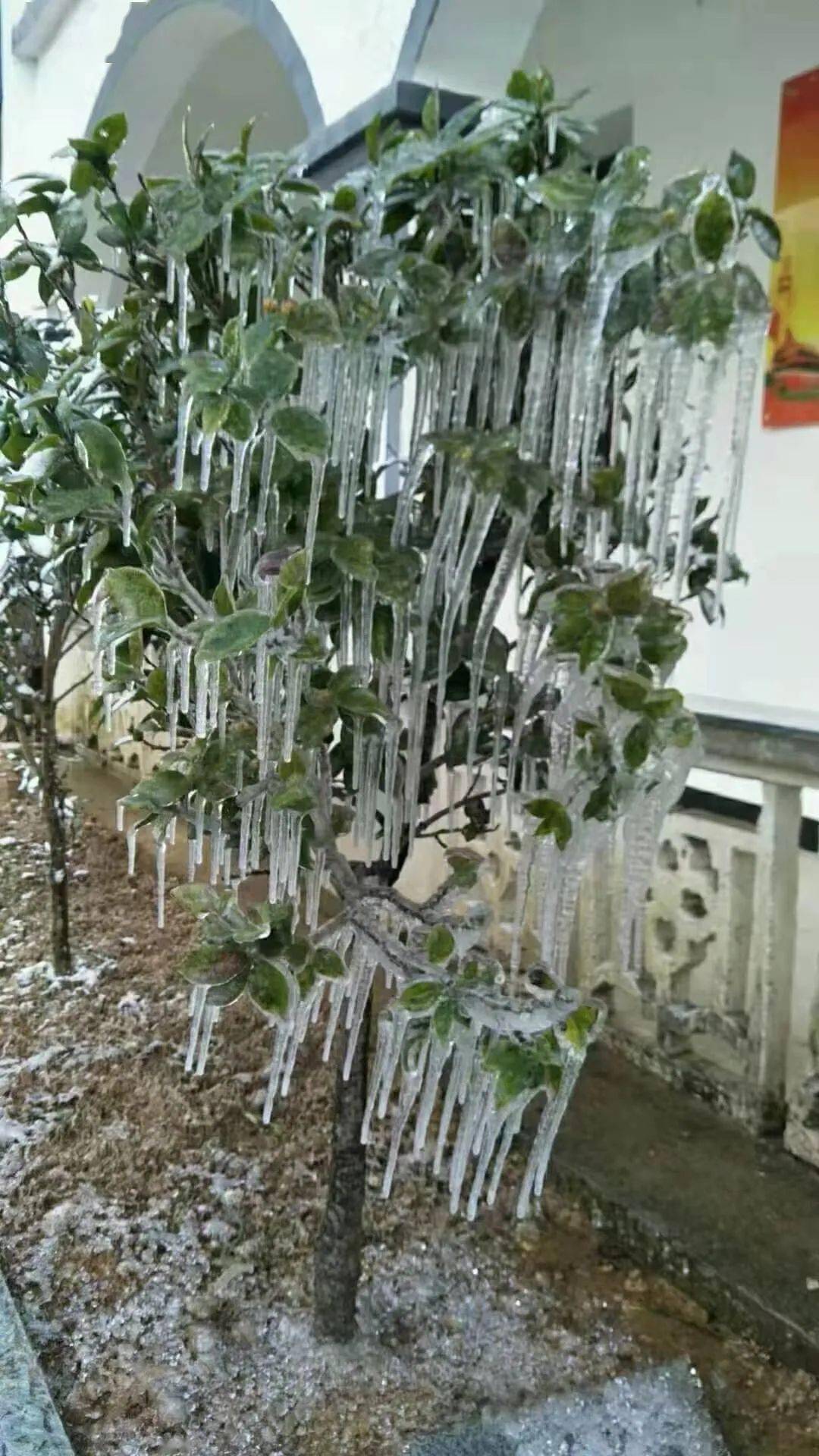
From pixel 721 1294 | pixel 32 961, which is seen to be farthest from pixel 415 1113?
pixel 32 961

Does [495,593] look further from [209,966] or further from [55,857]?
[55,857]

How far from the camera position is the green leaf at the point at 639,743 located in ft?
4.23

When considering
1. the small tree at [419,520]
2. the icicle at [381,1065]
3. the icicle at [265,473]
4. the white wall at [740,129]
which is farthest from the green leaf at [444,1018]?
the white wall at [740,129]

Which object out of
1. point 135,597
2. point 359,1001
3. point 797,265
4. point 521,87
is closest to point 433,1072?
point 359,1001

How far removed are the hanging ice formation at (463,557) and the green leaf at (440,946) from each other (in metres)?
0.03

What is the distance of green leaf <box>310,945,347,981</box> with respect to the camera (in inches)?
57.9

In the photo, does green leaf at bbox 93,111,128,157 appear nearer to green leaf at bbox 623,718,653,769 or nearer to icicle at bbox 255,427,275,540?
icicle at bbox 255,427,275,540

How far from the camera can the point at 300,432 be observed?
120 cm

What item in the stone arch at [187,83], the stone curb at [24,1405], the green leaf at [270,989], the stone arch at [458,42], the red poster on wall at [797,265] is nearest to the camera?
the green leaf at [270,989]

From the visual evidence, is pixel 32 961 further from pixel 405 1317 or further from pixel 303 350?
pixel 303 350

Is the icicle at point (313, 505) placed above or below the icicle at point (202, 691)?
above

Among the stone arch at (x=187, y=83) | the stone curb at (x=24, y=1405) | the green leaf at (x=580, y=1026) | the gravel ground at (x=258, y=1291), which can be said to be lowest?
the gravel ground at (x=258, y=1291)

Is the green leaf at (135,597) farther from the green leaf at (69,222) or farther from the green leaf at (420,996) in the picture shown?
the green leaf at (69,222)

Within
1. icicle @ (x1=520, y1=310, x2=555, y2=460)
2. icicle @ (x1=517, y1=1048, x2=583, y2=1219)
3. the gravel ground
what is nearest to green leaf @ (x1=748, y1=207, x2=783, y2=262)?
icicle @ (x1=520, y1=310, x2=555, y2=460)
